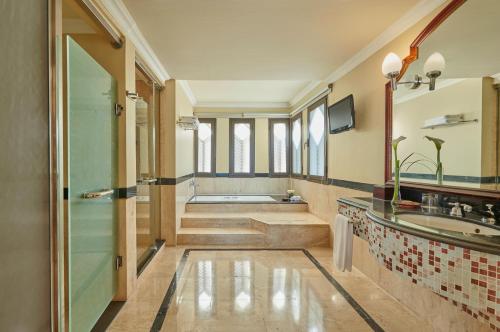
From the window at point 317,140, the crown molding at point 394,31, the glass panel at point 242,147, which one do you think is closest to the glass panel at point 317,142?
the window at point 317,140

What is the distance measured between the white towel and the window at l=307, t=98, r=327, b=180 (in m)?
1.58

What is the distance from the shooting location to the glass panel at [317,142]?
4.04m

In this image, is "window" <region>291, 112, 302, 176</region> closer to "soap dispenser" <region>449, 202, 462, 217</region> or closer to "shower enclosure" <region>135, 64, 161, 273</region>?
"shower enclosure" <region>135, 64, 161, 273</region>

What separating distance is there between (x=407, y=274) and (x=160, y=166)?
302 centimetres

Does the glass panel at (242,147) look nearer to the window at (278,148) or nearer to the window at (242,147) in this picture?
the window at (242,147)

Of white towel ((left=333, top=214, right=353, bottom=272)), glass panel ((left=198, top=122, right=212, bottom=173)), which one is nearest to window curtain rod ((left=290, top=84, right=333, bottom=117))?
glass panel ((left=198, top=122, right=212, bottom=173))

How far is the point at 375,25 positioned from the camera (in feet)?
7.11

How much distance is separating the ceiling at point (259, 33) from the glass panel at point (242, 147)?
2440 mm

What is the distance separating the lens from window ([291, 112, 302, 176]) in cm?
511

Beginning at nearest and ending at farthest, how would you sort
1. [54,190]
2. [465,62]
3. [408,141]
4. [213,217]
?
[54,190], [465,62], [408,141], [213,217]

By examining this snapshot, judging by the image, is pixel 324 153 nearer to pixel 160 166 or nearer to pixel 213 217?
pixel 213 217

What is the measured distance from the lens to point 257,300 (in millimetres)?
2262

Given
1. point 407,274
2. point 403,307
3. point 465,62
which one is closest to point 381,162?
point 465,62

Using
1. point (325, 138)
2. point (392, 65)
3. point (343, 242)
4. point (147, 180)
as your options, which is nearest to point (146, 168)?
point (147, 180)
